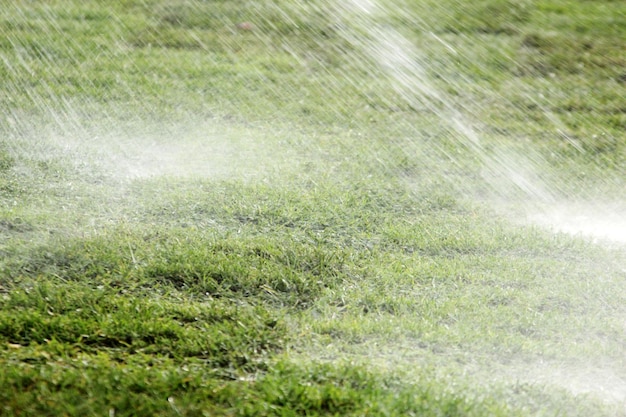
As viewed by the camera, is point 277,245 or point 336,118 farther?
point 336,118

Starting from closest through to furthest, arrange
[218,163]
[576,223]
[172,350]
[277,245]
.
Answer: [172,350] → [277,245] → [576,223] → [218,163]

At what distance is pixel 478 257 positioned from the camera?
4059 mm

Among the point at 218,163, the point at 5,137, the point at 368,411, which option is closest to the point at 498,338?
the point at 368,411

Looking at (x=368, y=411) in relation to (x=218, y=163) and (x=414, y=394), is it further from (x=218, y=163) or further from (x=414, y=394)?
(x=218, y=163)

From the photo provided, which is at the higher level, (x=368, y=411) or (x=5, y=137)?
(x=368, y=411)

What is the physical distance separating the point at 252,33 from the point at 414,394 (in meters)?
5.64

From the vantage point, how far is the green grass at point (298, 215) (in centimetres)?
291

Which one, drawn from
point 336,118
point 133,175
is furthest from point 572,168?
point 133,175

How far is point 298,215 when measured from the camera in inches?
175

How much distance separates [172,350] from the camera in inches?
119

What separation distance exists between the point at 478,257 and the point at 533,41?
4.39 meters

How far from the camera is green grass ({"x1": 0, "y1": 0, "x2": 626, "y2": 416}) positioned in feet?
9.55

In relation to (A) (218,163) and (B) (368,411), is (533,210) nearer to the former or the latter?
(A) (218,163)

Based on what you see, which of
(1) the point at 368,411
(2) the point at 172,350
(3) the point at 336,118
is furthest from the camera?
(3) the point at 336,118
